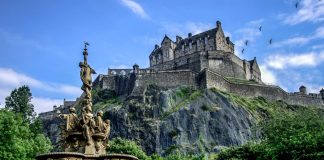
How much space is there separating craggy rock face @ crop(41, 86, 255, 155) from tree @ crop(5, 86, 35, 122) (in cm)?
1417

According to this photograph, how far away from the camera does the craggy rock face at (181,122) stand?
74.4 meters

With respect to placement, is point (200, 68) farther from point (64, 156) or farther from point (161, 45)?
point (64, 156)

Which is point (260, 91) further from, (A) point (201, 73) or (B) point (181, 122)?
(B) point (181, 122)

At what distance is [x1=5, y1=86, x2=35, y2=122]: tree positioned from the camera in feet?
211

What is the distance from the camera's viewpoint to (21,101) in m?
68.2

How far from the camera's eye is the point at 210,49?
340 ft

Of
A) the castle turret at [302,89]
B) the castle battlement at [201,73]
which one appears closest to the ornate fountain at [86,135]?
the castle battlement at [201,73]

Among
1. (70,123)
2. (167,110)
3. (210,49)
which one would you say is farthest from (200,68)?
(70,123)

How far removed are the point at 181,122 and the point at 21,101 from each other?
986 inches

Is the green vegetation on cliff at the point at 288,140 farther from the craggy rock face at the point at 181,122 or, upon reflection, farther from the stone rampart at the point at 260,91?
the stone rampart at the point at 260,91

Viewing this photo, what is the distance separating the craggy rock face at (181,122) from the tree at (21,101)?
14.2 metres

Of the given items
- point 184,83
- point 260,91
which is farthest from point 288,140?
point 260,91

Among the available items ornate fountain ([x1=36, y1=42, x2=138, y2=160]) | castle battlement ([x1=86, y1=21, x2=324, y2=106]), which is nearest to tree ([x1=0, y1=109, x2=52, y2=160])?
ornate fountain ([x1=36, y1=42, x2=138, y2=160])

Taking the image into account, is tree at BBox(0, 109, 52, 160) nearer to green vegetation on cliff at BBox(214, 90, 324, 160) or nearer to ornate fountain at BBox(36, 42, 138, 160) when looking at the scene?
ornate fountain at BBox(36, 42, 138, 160)
